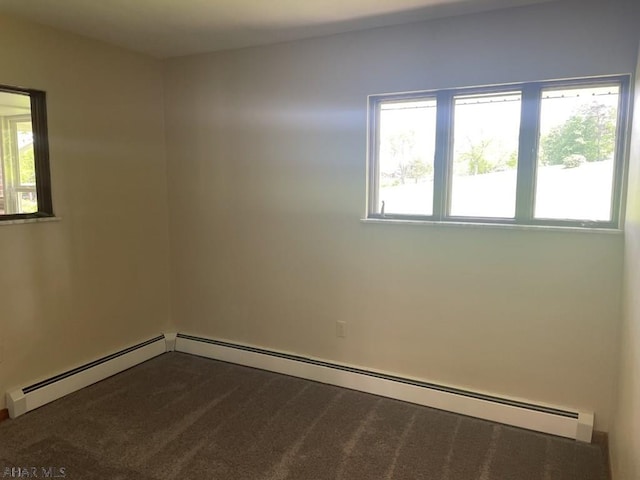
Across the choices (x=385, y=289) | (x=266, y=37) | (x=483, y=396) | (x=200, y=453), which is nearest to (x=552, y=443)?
(x=483, y=396)

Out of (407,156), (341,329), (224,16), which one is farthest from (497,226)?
(224,16)

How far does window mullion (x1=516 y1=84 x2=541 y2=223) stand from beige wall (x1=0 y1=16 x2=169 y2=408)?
8.78 feet

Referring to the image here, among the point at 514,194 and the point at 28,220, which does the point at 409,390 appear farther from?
the point at 28,220

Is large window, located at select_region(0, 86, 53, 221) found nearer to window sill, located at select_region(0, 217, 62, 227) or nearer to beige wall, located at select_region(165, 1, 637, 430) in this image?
window sill, located at select_region(0, 217, 62, 227)

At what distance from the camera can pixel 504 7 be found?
248cm

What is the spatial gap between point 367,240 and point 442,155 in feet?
2.37

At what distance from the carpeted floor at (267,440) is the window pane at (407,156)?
1306mm

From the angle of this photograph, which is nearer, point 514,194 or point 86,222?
point 514,194

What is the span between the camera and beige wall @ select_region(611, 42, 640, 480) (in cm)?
167

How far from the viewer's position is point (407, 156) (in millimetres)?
2916

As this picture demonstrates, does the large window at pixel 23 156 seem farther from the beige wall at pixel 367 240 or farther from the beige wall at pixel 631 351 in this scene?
the beige wall at pixel 631 351

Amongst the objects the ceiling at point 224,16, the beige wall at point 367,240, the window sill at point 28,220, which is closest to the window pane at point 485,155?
the beige wall at point 367,240

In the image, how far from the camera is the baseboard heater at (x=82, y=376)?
2.74 metres

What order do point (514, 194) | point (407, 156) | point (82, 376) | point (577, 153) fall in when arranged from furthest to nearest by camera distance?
point (82, 376), point (407, 156), point (514, 194), point (577, 153)
